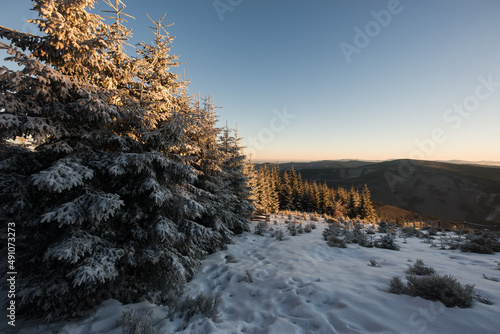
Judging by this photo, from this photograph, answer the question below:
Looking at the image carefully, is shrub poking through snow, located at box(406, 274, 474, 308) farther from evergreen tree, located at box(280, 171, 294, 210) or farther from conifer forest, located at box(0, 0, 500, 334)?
evergreen tree, located at box(280, 171, 294, 210)

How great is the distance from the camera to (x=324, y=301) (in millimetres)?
4039

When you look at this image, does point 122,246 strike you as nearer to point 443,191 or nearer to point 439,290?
point 439,290

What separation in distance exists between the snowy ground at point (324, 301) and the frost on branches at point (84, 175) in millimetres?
942

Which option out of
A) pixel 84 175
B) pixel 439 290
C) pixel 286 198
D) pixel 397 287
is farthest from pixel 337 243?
pixel 286 198

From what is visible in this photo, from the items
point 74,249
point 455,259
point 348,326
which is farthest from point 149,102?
point 455,259

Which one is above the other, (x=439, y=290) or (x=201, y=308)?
(x=439, y=290)

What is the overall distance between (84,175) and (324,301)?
597cm

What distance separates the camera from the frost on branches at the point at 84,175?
156 inches

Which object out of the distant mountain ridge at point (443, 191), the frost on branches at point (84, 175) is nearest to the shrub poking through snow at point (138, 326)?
the frost on branches at point (84, 175)

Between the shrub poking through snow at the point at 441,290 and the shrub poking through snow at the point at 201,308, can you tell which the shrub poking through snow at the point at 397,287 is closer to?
the shrub poking through snow at the point at 441,290

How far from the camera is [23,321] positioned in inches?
168

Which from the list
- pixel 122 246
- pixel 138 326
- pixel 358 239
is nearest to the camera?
pixel 138 326

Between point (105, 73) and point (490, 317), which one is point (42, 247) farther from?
point (490, 317)

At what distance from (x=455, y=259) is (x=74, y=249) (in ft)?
34.6
